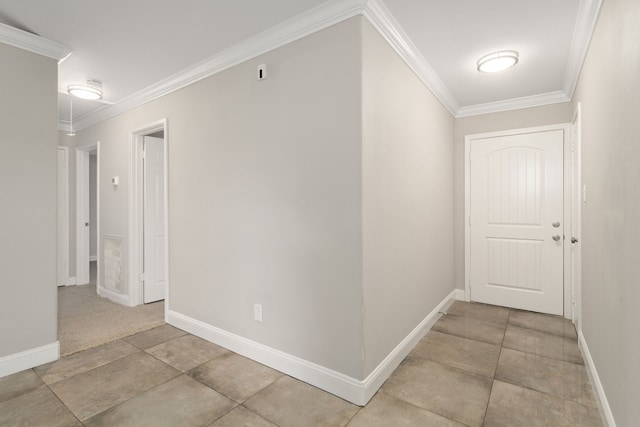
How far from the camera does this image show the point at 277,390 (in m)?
2.09

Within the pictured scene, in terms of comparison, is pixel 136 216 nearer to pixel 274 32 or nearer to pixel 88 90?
pixel 88 90

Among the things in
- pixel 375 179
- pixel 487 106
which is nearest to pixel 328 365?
pixel 375 179

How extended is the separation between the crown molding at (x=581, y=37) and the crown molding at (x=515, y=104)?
0.37m

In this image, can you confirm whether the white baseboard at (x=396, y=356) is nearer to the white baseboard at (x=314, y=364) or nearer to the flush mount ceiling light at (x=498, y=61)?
the white baseboard at (x=314, y=364)

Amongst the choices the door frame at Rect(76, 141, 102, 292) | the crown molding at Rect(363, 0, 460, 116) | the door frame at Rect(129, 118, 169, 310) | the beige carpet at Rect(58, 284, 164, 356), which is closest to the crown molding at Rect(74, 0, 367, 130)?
the crown molding at Rect(363, 0, 460, 116)

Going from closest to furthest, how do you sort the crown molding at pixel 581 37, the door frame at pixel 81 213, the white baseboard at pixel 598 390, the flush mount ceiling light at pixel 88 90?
the white baseboard at pixel 598 390 → the crown molding at pixel 581 37 → the flush mount ceiling light at pixel 88 90 → the door frame at pixel 81 213

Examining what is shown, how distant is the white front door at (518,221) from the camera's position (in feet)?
11.7

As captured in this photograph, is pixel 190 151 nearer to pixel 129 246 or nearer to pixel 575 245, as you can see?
pixel 129 246

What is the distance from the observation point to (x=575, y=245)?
336cm

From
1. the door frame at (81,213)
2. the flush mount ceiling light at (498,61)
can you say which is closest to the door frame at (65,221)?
the door frame at (81,213)

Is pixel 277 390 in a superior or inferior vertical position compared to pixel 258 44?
inferior

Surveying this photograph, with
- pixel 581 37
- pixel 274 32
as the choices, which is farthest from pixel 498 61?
pixel 274 32

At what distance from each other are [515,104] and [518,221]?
4.54ft

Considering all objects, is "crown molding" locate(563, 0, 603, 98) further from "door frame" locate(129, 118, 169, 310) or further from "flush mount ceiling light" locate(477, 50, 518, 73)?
"door frame" locate(129, 118, 169, 310)
